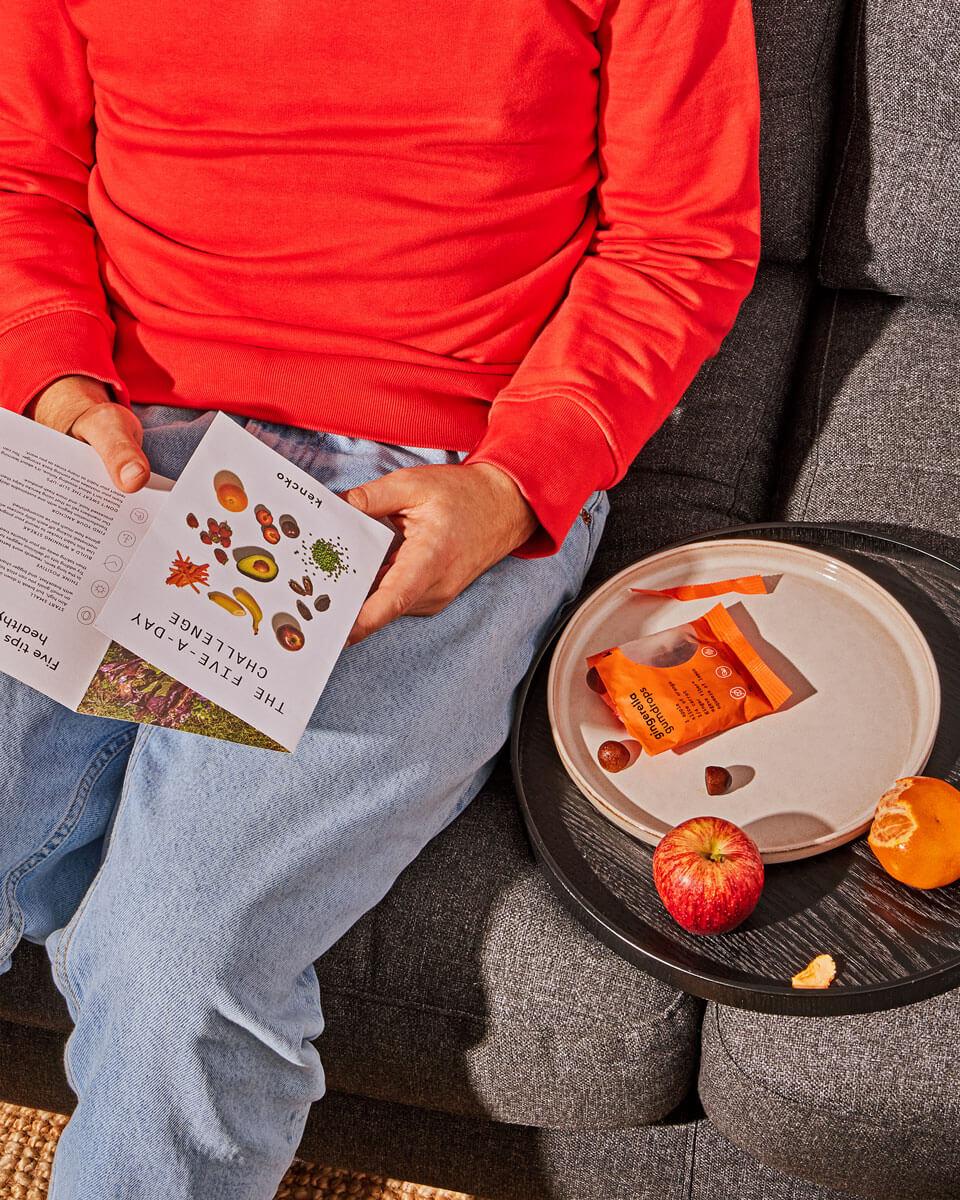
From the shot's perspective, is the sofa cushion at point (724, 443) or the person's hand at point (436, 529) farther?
the sofa cushion at point (724, 443)

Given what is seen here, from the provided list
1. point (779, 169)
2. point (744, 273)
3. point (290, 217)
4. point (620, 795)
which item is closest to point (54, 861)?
point (620, 795)

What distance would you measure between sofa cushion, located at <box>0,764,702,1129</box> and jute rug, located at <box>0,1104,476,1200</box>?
1.03ft

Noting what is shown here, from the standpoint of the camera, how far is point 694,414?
4.51ft

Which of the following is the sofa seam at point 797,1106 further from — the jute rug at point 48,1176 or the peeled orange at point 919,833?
the jute rug at point 48,1176

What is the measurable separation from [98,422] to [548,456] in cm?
38

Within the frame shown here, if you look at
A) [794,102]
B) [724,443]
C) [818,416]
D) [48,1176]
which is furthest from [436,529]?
[48,1176]

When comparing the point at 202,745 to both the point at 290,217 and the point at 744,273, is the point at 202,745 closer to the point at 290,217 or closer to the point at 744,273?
the point at 290,217

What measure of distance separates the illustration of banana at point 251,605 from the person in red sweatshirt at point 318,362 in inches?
4.0

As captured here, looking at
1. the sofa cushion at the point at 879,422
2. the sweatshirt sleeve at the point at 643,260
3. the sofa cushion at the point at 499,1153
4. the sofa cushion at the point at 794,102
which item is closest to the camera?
the sweatshirt sleeve at the point at 643,260

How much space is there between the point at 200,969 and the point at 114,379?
538 mm

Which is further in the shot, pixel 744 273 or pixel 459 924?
pixel 744 273

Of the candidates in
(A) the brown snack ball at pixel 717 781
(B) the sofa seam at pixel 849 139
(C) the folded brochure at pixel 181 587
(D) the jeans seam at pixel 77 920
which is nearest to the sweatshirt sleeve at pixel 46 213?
(C) the folded brochure at pixel 181 587

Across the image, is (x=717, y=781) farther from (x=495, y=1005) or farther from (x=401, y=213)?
(x=401, y=213)

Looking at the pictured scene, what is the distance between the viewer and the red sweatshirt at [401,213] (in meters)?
0.99
